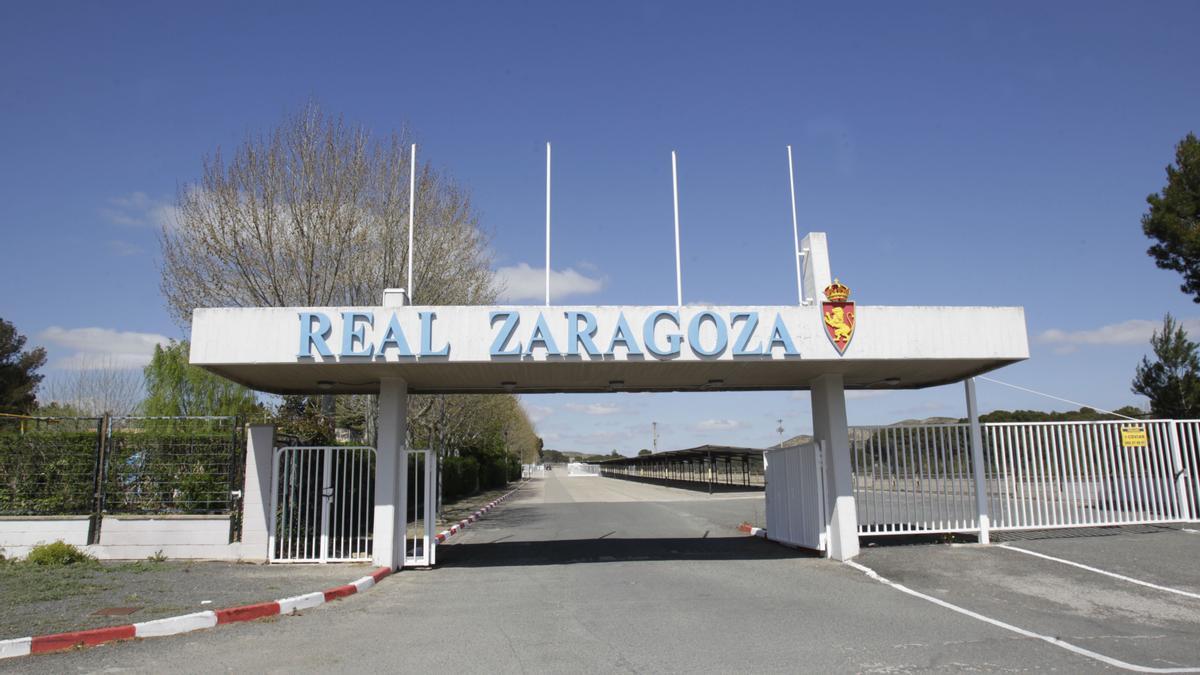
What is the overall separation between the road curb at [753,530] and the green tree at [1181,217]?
49.4 feet

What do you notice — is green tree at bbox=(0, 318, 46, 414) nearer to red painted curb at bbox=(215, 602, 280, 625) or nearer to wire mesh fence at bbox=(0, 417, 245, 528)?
wire mesh fence at bbox=(0, 417, 245, 528)

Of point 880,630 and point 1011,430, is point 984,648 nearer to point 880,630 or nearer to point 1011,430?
point 880,630

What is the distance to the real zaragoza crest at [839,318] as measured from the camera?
12.1 metres

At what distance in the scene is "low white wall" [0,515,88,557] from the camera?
13.0m

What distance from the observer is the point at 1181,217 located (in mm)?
22172

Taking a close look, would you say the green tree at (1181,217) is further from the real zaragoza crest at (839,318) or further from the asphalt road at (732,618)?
the real zaragoza crest at (839,318)

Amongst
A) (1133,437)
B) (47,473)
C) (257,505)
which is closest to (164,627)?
(257,505)

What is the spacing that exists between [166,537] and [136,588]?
3.07 meters

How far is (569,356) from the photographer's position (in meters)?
11.7

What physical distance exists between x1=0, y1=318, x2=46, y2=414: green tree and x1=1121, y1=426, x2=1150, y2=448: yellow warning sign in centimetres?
4238

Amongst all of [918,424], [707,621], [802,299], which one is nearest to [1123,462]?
[918,424]

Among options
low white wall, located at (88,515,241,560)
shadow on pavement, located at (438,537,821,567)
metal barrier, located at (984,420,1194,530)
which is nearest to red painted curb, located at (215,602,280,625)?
low white wall, located at (88,515,241,560)

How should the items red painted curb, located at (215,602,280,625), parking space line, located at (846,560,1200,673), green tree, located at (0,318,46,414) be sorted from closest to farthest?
parking space line, located at (846,560,1200,673), red painted curb, located at (215,602,280,625), green tree, located at (0,318,46,414)

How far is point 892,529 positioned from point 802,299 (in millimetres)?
4626
